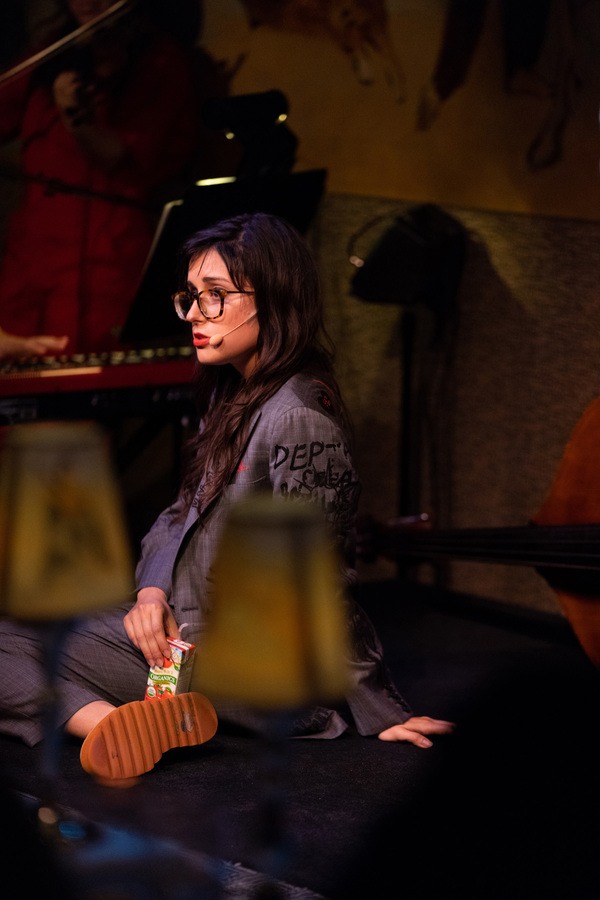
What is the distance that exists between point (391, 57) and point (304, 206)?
0.98 meters

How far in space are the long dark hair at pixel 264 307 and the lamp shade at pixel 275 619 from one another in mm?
1032

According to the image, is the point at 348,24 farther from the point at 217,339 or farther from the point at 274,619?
the point at 274,619


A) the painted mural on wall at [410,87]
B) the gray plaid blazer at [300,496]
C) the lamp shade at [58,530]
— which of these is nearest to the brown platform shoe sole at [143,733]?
the gray plaid blazer at [300,496]

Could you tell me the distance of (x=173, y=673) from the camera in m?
1.67

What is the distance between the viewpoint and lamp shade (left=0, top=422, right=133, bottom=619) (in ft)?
3.03

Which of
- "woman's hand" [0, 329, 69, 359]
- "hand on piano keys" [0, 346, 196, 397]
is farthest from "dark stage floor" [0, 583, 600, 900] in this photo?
"woman's hand" [0, 329, 69, 359]

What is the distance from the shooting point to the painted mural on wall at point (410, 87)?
139 inches

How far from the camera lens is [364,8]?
372cm

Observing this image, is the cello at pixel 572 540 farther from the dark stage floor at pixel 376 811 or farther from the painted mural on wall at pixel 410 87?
the painted mural on wall at pixel 410 87

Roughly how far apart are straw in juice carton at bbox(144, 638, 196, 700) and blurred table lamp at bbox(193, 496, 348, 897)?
0.92m

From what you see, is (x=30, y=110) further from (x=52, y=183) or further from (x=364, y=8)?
(x=364, y=8)

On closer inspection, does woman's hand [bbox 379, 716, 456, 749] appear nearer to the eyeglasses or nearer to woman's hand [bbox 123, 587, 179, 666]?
woman's hand [bbox 123, 587, 179, 666]

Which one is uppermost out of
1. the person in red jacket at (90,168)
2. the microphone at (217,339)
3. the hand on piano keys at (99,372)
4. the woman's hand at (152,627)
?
the person in red jacket at (90,168)

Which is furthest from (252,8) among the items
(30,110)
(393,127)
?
(30,110)
